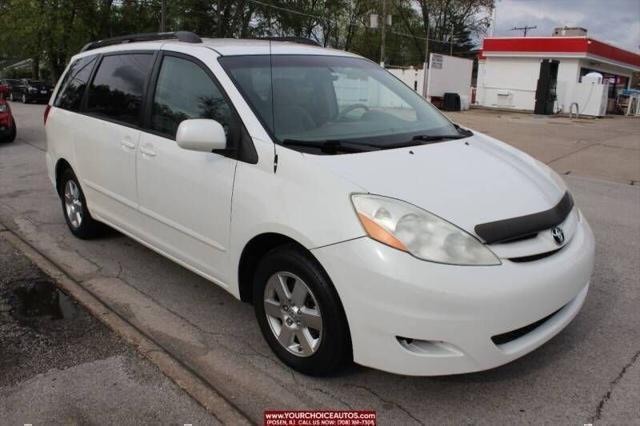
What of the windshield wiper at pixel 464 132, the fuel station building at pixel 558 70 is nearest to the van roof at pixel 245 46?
the windshield wiper at pixel 464 132

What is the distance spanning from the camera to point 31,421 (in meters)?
2.68

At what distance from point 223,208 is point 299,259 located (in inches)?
26.6

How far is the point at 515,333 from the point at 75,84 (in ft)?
14.3

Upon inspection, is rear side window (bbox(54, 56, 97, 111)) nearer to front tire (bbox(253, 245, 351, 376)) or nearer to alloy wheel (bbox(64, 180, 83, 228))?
alloy wheel (bbox(64, 180, 83, 228))

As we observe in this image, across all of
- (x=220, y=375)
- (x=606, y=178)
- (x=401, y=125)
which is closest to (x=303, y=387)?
(x=220, y=375)

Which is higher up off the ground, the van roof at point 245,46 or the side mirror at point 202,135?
the van roof at point 245,46

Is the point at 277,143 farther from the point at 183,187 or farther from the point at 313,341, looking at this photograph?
the point at 313,341

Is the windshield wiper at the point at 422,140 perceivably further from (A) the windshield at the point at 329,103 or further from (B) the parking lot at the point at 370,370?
(B) the parking lot at the point at 370,370

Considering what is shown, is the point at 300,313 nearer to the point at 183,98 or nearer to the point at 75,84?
the point at 183,98

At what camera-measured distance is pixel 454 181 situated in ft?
9.66

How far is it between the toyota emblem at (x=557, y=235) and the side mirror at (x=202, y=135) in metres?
1.80

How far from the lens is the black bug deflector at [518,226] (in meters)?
2.62

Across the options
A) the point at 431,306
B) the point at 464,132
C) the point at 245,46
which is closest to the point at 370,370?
the point at 431,306

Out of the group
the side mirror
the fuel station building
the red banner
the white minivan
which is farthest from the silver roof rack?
the fuel station building
